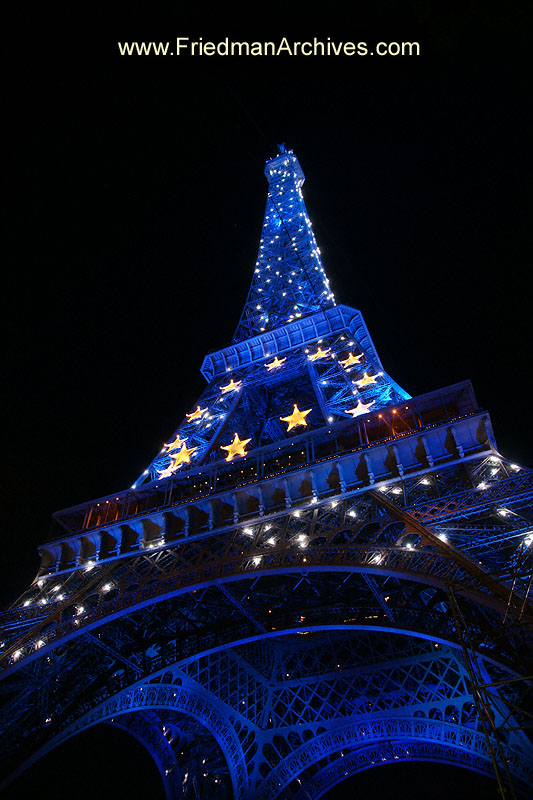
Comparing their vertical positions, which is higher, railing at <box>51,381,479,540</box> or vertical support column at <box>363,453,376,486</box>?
railing at <box>51,381,479,540</box>

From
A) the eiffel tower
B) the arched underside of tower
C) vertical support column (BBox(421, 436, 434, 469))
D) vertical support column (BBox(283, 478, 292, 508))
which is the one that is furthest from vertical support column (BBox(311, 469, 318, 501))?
vertical support column (BBox(421, 436, 434, 469))

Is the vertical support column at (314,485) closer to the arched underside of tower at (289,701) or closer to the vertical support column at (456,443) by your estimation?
the arched underside of tower at (289,701)

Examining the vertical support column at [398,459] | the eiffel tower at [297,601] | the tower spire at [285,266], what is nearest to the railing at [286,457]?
the eiffel tower at [297,601]

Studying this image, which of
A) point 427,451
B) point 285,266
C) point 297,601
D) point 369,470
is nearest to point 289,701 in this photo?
point 297,601

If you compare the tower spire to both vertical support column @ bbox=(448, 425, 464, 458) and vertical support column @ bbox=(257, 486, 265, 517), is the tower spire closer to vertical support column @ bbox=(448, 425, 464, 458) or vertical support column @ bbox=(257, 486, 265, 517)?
vertical support column @ bbox=(257, 486, 265, 517)

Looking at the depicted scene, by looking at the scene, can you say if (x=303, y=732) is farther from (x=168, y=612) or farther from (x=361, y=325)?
(x=361, y=325)
